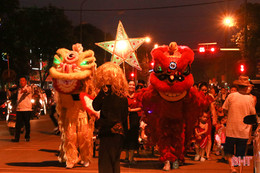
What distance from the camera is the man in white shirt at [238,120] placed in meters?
7.81

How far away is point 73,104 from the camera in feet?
30.2

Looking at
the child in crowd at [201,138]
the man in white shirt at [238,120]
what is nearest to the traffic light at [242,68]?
the child in crowd at [201,138]

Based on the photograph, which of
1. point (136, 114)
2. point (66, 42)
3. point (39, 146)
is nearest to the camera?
point (136, 114)

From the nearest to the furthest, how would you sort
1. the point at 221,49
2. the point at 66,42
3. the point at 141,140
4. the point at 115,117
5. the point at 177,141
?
the point at 115,117, the point at 177,141, the point at 141,140, the point at 221,49, the point at 66,42

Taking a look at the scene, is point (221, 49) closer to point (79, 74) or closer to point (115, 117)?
point (79, 74)

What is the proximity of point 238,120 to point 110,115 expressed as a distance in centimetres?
299

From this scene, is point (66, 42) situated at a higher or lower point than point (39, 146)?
higher

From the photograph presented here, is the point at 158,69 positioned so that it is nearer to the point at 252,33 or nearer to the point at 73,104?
the point at 73,104

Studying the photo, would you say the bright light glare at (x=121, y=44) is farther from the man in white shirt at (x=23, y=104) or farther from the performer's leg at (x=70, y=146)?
the performer's leg at (x=70, y=146)

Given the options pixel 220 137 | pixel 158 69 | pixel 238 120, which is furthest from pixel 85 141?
pixel 220 137

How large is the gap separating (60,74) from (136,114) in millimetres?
2182

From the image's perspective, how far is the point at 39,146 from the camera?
12500mm

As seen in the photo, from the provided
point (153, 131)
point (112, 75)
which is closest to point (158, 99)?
point (153, 131)

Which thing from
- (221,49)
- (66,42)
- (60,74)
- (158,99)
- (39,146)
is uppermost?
(66,42)
